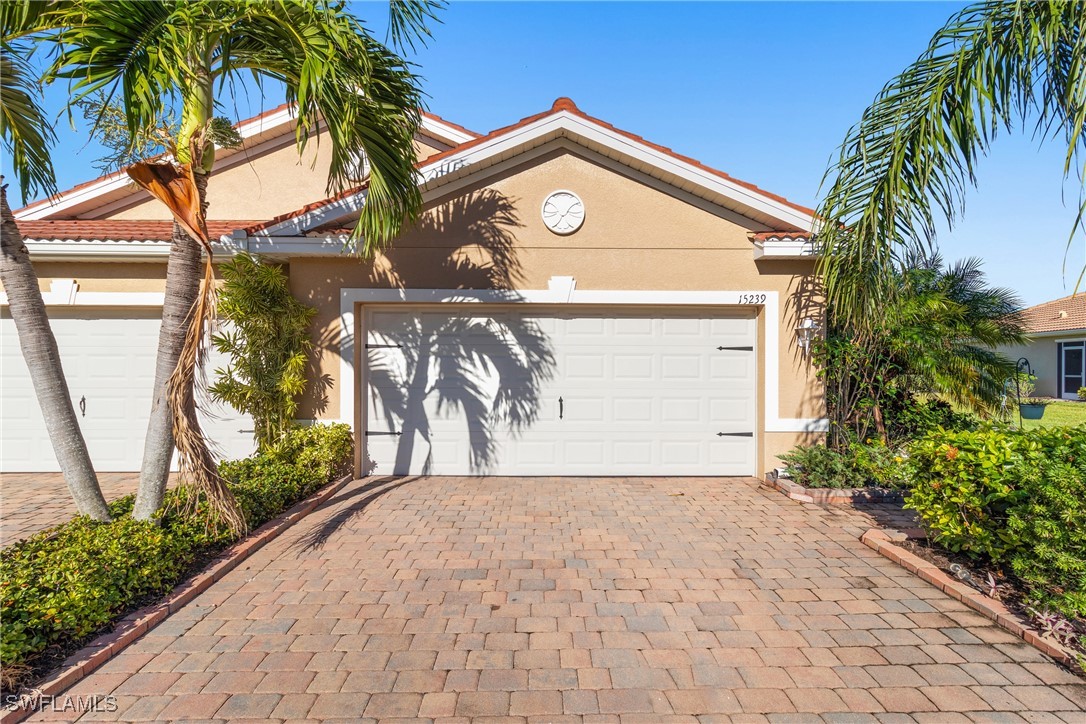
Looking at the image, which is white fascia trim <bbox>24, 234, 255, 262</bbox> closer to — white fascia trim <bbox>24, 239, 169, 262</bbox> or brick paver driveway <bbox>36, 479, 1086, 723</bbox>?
white fascia trim <bbox>24, 239, 169, 262</bbox>

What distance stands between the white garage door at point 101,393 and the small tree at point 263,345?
105 cm

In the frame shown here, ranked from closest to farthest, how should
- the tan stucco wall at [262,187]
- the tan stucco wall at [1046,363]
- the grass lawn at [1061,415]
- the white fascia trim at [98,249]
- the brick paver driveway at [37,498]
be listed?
the brick paver driveway at [37,498]
the white fascia trim at [98,249]
the tan stucco wall at [262,187]
the grass lawn at [1061,415]
the tan stucco wall at [1046,363]

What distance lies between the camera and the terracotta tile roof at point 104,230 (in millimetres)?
7211

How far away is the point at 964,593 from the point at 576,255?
551cm

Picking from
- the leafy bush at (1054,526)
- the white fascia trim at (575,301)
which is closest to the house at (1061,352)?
the white fascia trim at (575,301)

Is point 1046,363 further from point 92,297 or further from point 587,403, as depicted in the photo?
point 92,297

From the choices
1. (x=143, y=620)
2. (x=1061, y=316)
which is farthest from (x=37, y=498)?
(x=1061, y=316)

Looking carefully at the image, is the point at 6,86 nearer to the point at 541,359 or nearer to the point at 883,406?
the point at 541,359

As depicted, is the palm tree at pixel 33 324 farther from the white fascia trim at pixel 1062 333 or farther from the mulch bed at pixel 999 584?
the white fascia trim at pixel 1062 333

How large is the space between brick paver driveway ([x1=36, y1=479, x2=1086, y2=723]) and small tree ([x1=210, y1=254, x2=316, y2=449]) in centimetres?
236

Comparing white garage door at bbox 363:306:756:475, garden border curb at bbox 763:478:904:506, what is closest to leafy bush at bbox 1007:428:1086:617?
garden border curb at bbox 763:478:904:506

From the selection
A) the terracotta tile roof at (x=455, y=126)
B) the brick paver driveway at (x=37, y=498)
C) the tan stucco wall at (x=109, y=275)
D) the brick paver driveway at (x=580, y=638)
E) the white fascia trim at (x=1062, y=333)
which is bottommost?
the brick paver driveway at (x=580, y=638)

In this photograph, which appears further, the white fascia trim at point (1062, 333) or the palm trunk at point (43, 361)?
the white fascia trim at point (1062, 333)

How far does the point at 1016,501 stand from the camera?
3.77 meters
